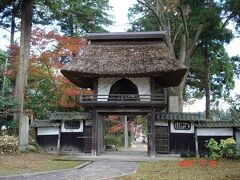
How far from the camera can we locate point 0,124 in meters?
23.1

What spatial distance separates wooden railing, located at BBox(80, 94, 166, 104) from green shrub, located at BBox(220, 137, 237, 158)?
417 centimetres

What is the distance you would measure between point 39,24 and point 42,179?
2361 centimetres

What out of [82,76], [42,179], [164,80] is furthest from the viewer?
[164,80]

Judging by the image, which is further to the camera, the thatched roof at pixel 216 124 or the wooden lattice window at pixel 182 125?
the wooden lattice window at pixel 182 125

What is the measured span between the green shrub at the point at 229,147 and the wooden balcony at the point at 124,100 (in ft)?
13.4

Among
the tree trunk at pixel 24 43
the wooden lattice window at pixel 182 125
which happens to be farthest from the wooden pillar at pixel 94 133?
the tree trunk at pixel 24 43

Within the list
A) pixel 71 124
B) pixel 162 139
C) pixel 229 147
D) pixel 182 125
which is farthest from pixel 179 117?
pixel 71 124

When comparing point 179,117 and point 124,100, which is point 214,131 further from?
point 124,100

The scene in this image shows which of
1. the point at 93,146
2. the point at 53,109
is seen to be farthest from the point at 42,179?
the point at 53,109

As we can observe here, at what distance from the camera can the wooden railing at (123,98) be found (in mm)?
20794

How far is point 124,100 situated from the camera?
21.2m

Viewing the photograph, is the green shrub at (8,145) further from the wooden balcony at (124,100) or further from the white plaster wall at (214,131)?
the white plaster wall at (214,131)

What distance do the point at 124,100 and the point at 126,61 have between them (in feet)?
8.38

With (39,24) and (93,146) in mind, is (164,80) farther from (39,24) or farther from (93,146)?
(39,24)
